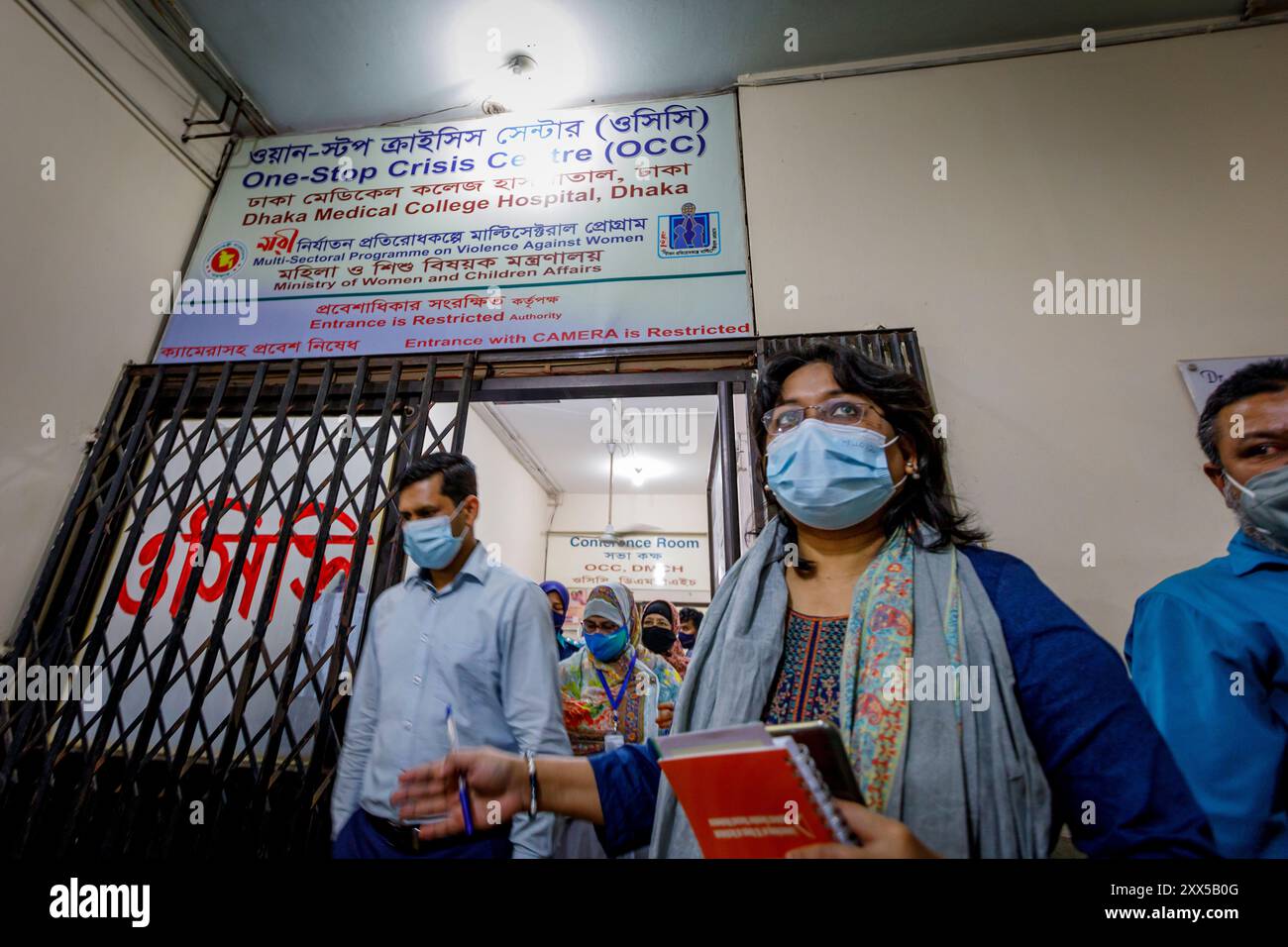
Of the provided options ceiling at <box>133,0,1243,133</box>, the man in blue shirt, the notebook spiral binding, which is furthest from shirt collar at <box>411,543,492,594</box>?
ceiling at <box>133,0,1243,133</box>

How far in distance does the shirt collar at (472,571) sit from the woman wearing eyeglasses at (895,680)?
75 centimetres

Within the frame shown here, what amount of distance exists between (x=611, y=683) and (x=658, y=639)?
0.79 m

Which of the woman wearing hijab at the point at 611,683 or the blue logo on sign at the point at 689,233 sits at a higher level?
the blue logo on sign at the point at 689,233

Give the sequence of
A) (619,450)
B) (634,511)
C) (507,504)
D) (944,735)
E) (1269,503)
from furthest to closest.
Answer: (634,511) < (619,450) < (507,504) < (1269,503) < (944,735)

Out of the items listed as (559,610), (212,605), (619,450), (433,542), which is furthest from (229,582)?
(619,450)

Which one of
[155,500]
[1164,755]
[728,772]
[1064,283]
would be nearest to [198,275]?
[155,500]

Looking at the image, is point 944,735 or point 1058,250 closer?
point 944,735

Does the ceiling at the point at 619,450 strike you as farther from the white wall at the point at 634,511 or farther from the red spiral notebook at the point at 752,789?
the red spiral notebook at the point at 752,789

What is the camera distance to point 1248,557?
1.00 m

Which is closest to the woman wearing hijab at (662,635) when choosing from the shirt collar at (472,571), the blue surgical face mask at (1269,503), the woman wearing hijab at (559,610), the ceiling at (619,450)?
the woman wearing hijab at (559,610)

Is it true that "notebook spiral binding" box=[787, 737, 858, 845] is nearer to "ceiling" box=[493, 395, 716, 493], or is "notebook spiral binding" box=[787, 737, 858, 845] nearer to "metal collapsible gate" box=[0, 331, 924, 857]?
"metal collapsible gate" box=[0, 331, 924, 857]

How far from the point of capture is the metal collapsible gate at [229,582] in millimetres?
1724

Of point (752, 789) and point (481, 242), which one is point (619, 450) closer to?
point (481, 242)

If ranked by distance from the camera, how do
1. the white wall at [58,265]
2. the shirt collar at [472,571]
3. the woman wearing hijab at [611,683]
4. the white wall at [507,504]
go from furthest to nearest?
the white wall at [507,504], the woman wearing hijab at [611,683], the white wall at [58,265], the shirt collar at [472,571]
